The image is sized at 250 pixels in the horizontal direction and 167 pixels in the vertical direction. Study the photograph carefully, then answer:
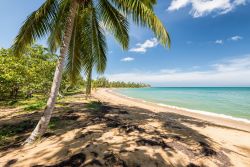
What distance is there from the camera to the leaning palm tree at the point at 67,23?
15.7 ft

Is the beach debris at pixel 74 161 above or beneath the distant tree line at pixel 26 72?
beneath

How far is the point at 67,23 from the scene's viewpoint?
5.19 metres

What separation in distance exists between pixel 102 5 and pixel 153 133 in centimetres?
499

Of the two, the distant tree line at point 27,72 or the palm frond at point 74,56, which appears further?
the distant tree line at point 27,72

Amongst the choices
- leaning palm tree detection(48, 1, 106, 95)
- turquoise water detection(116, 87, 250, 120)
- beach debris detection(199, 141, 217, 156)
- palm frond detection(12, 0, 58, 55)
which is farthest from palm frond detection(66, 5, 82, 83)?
turquoise water detection(116, 87, 250, 120)

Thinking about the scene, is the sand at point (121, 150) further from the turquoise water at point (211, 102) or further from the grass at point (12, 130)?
the turquoise water at point (211, 102)

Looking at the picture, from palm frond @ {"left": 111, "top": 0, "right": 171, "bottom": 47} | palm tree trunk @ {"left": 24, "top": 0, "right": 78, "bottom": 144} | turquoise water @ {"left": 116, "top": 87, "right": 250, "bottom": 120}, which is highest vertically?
palm frond @ {"left": 111, "top": 0, "right": 171, "bottom": 47}

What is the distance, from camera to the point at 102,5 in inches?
238

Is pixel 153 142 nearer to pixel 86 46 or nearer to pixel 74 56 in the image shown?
pixel 86 46

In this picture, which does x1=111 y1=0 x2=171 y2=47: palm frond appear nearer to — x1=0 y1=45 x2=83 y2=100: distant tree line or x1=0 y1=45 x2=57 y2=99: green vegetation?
x1=0 y1=45 x2=83 y2=100: distant tree line

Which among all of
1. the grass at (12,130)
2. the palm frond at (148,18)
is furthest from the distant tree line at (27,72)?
the palm frond at (148,18)

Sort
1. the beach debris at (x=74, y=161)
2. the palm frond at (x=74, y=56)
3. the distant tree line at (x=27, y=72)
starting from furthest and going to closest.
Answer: the distant tree line at (x=27, y=72) → the palm frond at (x=74, y=56) → the beach debris at (x=74, y=161)

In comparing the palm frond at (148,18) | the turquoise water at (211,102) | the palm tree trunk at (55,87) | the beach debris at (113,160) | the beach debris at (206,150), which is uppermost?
the palm frond at (148,18)

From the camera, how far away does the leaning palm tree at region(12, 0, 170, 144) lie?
4.77 m
